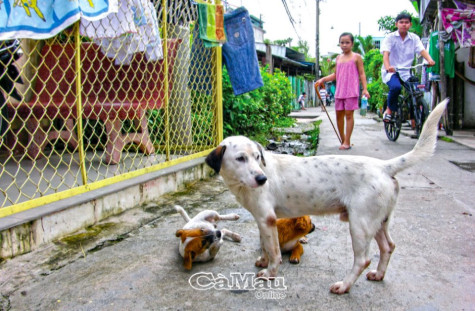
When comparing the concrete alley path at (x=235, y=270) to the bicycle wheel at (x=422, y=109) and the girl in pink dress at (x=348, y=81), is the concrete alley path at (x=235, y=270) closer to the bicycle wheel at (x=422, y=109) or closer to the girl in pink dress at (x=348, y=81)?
the girl in pink dress at (x=348, y=81)

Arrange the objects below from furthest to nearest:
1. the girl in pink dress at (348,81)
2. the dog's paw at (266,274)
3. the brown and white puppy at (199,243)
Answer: the girl in pink dress at (348,81) → the brown and white puppy at (199,243) → the dog's paw at (266,274)

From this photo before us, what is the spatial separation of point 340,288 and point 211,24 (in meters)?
3.61

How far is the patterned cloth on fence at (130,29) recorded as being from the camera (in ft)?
11.1

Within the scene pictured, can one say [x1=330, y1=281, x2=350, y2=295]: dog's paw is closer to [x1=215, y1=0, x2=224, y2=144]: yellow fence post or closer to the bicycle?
[x1=215, y1=0, x2=224, y2=144]: yellow fence post

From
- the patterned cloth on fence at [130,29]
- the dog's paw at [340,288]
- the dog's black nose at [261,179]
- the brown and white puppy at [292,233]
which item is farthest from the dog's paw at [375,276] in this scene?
the patterned cloth on fence at [130,29]

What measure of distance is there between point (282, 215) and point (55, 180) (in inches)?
91.5

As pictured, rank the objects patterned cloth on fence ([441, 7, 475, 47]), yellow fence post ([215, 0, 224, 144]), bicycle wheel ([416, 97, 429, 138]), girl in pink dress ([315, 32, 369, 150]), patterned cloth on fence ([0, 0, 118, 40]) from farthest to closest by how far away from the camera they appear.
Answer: patterned cloth on fence ([441, 7, 475, 47])
bicycle wheel ([416, 97, 429, 138])
girl in pink dress ([315, 32, 369, 150])
yellow fence post ([215, 0, 224, 144])
patterned cloth on fence ([0, 0, 118, 40])

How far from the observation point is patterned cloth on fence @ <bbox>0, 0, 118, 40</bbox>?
8.04ft

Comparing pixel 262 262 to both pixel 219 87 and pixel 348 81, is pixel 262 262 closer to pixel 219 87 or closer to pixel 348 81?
pixel 219 87

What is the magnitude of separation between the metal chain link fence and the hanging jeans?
0.21 meters

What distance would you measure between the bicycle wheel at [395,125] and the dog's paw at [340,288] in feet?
17.9

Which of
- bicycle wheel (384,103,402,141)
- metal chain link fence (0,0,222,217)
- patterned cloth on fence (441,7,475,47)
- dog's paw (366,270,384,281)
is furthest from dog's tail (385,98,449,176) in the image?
patterned cloth on fence (441,7,475,47)

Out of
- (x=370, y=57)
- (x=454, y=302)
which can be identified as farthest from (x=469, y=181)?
(x=370, y=57)

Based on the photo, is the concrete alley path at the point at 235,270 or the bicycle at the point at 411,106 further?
the bicycle at the point at 411,106
